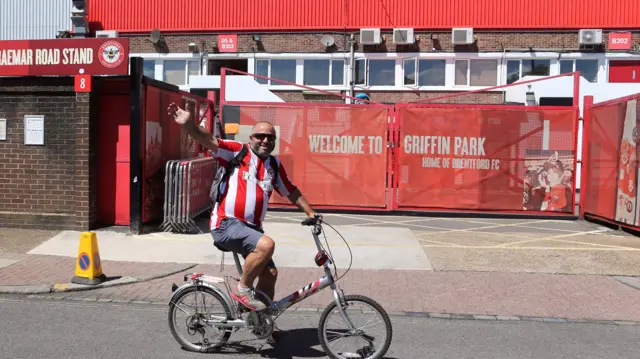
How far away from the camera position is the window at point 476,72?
27.7 metres

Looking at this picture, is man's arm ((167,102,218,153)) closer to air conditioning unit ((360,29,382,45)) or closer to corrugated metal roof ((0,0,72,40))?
air conditioning unit ((360,29,382,45))

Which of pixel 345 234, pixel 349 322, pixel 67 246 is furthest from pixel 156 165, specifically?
pixel 349 322

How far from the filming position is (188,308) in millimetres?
4969

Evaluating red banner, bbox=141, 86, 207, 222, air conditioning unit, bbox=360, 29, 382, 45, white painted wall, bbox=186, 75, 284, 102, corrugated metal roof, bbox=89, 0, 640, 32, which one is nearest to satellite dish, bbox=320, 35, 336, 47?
corrugated metal roof, bbox=89, 0, 640, 32

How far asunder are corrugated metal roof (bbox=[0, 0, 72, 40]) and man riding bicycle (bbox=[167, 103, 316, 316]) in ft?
102

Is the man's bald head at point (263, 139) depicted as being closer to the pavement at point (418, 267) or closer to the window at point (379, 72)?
the pavement at point (418, 267)

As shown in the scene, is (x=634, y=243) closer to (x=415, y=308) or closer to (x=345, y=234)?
(x=345, y=234)

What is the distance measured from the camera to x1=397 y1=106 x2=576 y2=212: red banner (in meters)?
12.8

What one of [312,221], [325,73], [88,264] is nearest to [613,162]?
[312,221]

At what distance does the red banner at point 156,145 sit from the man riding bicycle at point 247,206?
508cm

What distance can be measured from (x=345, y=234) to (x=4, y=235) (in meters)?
5.52

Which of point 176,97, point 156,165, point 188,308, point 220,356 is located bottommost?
point 220,356

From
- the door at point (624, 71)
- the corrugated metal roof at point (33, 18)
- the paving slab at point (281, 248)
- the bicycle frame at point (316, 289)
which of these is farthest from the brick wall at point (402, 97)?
the bicycle frame at point (316, 289)

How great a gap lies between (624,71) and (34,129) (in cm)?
2500
